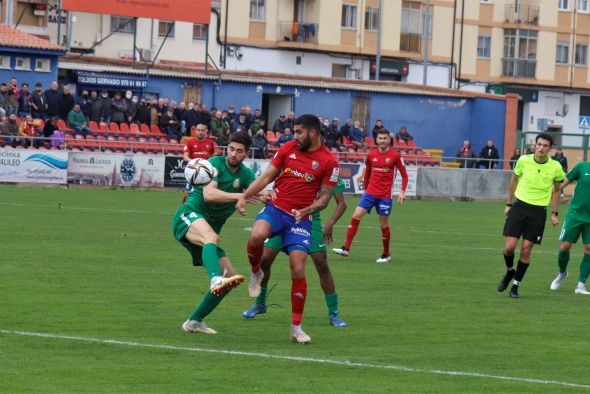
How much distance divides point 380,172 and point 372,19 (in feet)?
166

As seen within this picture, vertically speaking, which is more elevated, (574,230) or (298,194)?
(298,194)

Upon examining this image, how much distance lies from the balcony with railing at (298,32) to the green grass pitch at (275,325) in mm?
46235

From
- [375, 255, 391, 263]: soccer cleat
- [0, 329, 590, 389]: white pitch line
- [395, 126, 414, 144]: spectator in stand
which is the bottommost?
[375, 255, 391, 263]: soccer cleat

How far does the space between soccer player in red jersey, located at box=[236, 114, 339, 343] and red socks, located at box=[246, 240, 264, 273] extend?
6 cm

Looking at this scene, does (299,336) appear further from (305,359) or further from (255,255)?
(255,255)

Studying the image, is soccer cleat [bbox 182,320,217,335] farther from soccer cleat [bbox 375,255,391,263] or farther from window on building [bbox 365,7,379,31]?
window on building [bbox 365,7,379,31]

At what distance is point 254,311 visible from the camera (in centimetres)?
Answer: 1313

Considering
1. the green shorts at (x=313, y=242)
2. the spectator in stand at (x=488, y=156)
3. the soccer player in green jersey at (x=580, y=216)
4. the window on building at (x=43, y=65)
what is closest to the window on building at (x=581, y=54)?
the spectator in stand at (x=488, y=156)

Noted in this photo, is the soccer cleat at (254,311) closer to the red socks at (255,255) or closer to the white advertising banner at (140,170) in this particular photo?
the red socks at (255,255)

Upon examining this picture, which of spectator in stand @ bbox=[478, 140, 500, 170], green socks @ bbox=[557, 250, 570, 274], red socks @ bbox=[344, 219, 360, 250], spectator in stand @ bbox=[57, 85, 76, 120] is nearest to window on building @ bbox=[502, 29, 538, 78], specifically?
spectator in stand @ bbox=[478, 140, 500, 170]

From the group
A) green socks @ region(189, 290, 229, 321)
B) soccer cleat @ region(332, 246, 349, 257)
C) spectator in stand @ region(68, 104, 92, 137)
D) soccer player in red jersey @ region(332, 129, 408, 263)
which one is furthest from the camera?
spectator in stand @ region(68, 104, 92, 137)

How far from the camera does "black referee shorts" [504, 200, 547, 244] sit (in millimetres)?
16391

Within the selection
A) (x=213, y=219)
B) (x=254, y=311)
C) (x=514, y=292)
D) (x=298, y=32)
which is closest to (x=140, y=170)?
(x=514, y=292)

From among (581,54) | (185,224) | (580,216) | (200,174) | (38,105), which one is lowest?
(580,216)
